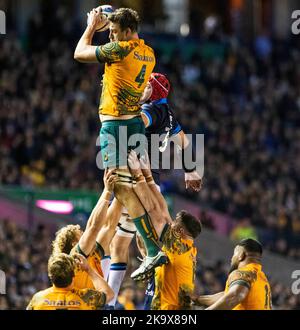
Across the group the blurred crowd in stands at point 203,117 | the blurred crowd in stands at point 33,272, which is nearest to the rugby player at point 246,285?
the blurred crowd in stands at point 33,272

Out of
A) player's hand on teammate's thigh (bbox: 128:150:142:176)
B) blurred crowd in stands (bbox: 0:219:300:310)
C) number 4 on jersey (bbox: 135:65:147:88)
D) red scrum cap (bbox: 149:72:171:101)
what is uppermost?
number 4 on jersey (bbox: 135:65:147:88)

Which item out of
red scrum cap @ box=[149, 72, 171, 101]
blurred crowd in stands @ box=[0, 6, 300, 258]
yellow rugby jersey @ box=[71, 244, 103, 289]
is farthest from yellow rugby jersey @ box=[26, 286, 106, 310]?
blurred crowd in stands @ box=[0, 6, 300, 258]

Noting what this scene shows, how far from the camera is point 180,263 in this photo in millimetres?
13719

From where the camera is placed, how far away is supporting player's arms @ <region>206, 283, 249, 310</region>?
1270 cm

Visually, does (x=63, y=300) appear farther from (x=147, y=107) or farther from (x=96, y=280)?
(x=147, y=107)

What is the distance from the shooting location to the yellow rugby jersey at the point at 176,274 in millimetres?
13719

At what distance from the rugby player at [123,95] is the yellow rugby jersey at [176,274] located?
267mm

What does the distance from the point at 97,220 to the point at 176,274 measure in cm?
105

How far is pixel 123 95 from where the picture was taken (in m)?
13.5

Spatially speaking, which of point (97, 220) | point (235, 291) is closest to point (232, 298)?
point (235, 291)

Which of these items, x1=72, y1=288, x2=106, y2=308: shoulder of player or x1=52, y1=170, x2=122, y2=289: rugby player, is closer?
x1=72, y1=288, x2=106, y2=308: shoulder of player

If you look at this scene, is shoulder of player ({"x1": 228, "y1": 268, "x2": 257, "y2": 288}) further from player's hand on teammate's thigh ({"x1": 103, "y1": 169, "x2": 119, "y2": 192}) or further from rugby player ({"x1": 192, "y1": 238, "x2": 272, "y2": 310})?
player's hand on teammate's thigh ({"x1": 103, "y1": 169, "x2": 119, "y2": 192})

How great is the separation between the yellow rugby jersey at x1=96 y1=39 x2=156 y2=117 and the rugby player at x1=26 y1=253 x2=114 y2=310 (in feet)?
6.30
